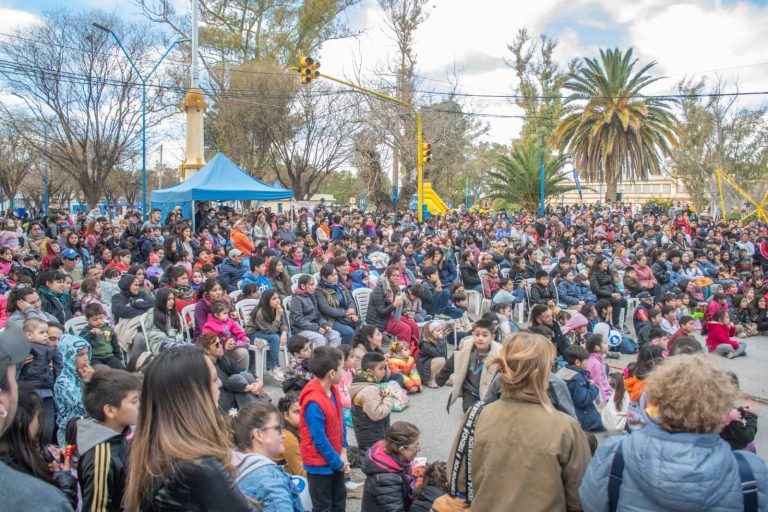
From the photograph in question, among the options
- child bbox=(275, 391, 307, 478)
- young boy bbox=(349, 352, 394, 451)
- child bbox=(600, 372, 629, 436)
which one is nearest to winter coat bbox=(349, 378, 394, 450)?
young boy bbox=(349, 352, 394, 451)

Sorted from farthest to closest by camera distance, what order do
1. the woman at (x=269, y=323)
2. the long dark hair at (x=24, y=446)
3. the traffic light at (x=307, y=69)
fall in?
the traffic light at (x=307, y=69), the woman at (x=269, y=323), the long dark hair at (x=24, y=446)

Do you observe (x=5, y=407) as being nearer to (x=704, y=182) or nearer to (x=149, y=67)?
(x=149, y=67)

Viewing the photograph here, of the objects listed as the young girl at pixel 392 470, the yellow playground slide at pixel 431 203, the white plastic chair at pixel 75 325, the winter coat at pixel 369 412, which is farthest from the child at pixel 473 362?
the yellow playground slide at pixel 431 203

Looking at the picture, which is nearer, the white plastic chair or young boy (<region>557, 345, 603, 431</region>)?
young boy (<region>557, 345, 603, 431</region>)

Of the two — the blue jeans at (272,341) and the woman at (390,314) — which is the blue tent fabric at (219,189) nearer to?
the woman at (390,314)

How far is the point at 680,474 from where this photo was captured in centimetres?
208

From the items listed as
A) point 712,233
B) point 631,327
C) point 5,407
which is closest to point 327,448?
point 5,407

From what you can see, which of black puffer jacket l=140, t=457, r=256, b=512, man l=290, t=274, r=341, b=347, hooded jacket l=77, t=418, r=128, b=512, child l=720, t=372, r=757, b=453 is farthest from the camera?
man l=290, t=274, r=341, b=347

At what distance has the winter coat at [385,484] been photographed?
4035 millimetres

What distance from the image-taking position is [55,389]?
517 centimetres

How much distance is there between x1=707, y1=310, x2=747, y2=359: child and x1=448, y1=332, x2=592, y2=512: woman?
8.44 meters

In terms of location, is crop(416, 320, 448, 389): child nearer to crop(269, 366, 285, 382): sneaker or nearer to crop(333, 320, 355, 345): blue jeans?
crop(333, 320, 355, 345): blue jeans

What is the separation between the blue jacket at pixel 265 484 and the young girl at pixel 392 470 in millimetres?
1418

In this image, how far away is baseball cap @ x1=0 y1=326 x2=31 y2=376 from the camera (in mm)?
1729
